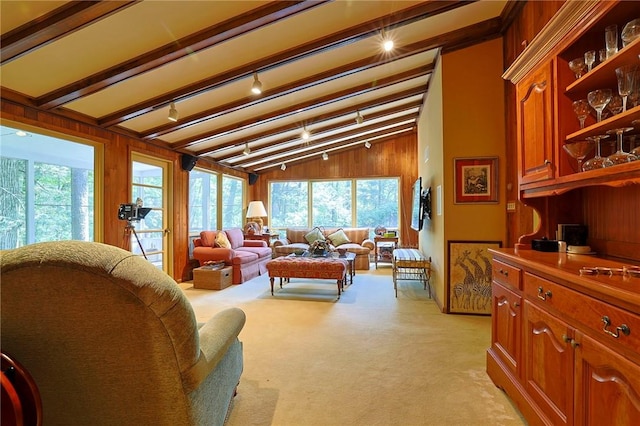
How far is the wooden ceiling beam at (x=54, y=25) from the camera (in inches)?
74.4

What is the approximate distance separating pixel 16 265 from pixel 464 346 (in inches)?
114

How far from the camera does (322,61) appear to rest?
10.9 feet

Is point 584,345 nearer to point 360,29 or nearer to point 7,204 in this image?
point 360,29

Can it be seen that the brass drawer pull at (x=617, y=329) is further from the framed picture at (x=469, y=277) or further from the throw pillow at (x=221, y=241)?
the throw pillow at (x=221, y=241)

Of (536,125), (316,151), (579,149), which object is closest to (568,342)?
Answer: (579,149)

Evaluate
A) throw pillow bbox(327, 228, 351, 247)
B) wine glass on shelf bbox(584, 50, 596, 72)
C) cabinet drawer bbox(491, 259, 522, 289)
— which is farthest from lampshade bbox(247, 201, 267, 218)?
wine glass on shelf bbox(584, 50, 596, 72)

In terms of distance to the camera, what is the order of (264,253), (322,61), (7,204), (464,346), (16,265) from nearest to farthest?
(16,265) → (464,346) → (7,204) → (322,61) → (264,253)

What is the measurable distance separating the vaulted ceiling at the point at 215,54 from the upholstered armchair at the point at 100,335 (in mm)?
1867

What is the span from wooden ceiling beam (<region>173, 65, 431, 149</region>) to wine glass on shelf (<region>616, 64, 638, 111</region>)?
115 inches

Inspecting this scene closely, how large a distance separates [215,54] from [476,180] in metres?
3.06

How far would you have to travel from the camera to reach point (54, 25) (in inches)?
77.6

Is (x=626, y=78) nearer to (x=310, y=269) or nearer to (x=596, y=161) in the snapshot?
(x=596, y=161)

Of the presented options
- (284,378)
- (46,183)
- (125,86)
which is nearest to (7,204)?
(46,183)

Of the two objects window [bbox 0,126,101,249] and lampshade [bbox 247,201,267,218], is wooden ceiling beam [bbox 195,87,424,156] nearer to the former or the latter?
lampshade [bbox 247,201,267,218]
